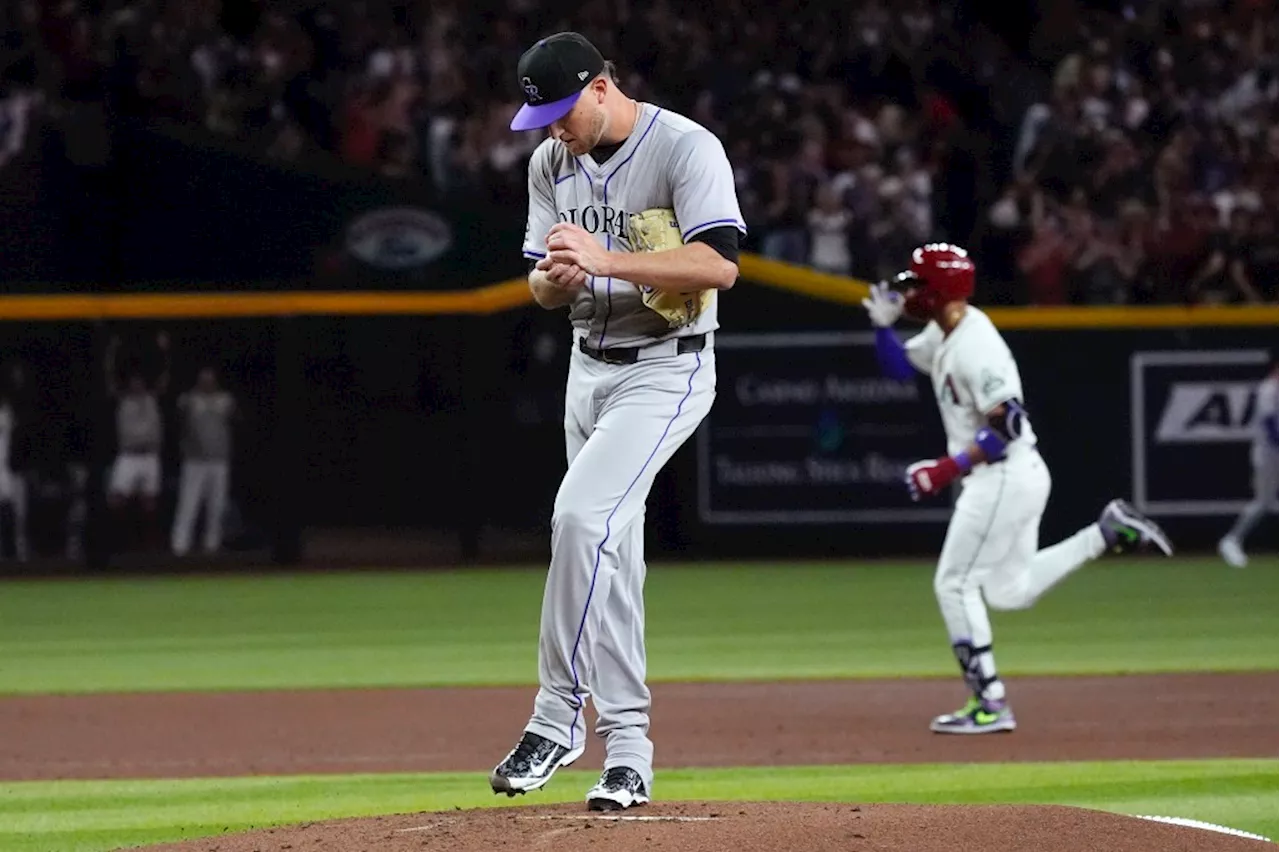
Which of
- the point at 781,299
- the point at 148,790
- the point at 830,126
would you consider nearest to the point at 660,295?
the point at 148,790

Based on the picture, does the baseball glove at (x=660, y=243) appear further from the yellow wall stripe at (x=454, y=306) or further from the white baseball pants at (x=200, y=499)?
the white baseball pants at (x=200, y=499)

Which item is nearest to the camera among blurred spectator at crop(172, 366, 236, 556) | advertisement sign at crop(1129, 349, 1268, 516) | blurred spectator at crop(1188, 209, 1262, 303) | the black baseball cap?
the black baseball cap

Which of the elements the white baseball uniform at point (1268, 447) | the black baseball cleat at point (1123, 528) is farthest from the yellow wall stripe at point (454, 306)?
the black baseball cleat at point (1123, 528)

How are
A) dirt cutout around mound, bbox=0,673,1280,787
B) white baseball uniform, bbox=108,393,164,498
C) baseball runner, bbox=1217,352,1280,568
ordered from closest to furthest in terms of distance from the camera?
dirt cutout around mound, bbox=0,673,1280,787
baseball runner, bbox=1217,352,1280,568
white baseball uniform, bbox=108,393,164,498

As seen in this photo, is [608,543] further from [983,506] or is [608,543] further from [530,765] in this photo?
[983,506]

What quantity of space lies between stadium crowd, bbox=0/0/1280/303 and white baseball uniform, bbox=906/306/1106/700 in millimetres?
8454

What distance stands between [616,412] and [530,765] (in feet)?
3.24

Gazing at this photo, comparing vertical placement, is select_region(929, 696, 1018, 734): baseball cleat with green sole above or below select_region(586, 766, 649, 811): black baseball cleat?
below

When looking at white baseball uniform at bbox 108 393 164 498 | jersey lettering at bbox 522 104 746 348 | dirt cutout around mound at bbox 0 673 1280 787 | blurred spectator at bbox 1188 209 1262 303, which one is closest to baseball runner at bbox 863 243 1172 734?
dirt cutout around mound at bbox 0 673 1280 787

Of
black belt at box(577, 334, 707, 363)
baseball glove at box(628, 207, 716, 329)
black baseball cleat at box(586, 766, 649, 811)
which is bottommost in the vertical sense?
black baseball cleat at box(586, 766, 649, 811)

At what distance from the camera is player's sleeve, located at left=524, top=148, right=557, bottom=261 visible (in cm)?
588

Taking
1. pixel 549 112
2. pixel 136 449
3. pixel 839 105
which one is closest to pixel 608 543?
pixel 549 112

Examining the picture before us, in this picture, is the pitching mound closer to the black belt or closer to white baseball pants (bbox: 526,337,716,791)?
white baseball pants (bbox: 526,337,716,791)

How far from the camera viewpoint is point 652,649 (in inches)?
500
